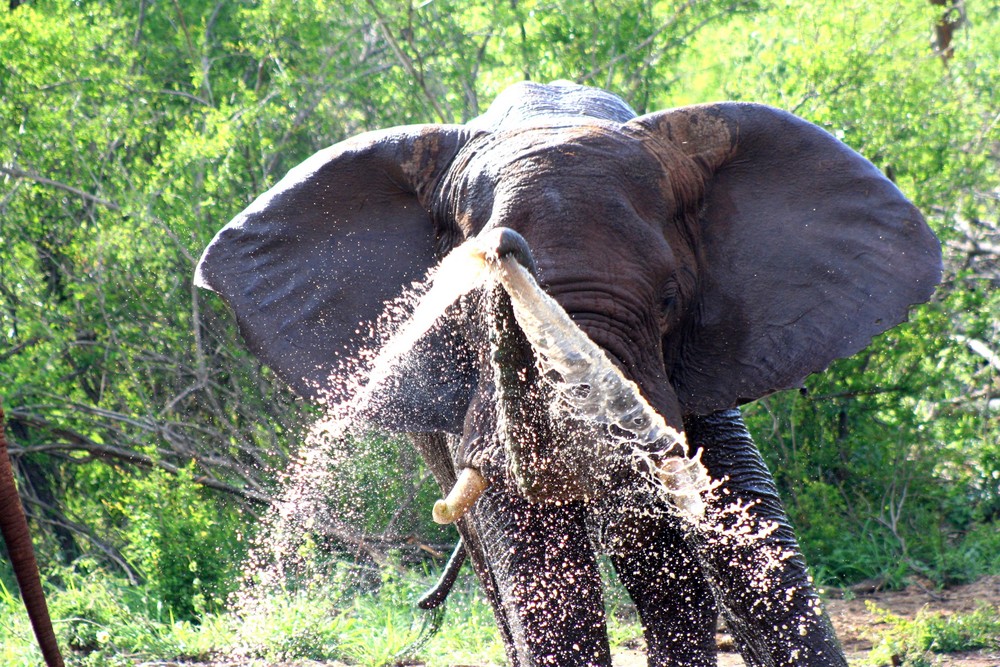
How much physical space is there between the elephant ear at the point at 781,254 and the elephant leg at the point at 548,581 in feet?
2.10

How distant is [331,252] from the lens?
4.16 m

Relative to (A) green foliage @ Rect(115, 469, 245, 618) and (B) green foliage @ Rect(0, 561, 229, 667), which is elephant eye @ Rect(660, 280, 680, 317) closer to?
(B) green foliage @ Rect(0, 561, 229, 667)

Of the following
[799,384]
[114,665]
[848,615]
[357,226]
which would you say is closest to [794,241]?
[799,384]

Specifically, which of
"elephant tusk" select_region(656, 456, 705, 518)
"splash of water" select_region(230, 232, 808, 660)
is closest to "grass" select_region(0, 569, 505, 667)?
"splash of water" select_region(230, 232, 808, 660)

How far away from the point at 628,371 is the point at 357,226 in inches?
45.7

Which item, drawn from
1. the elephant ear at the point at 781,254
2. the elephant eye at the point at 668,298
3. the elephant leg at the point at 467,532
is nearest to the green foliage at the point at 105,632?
the elephant leg at the point at 467,532

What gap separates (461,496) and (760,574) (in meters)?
0.99

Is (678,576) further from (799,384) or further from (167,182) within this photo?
(167,182)

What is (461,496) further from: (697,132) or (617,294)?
(697,132)

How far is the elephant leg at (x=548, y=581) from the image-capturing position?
3291mm

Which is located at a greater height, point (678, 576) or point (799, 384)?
point (799, 384)

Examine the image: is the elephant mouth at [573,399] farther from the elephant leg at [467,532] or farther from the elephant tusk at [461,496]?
the elephant leg at [467,532]

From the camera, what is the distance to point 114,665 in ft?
16.9

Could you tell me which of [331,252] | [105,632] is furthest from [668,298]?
[105,632]
